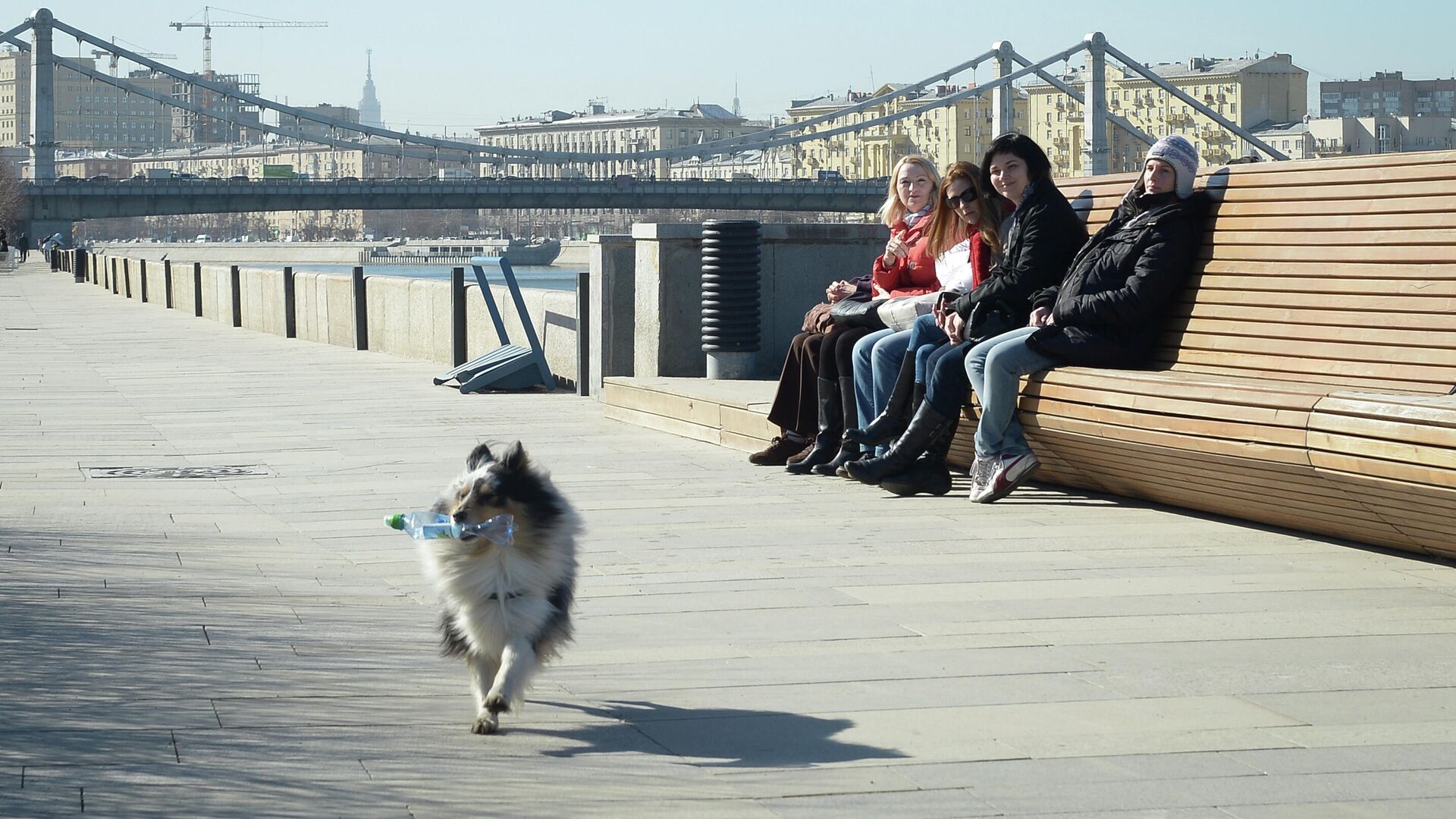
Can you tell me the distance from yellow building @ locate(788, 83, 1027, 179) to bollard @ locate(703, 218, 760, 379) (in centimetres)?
8884

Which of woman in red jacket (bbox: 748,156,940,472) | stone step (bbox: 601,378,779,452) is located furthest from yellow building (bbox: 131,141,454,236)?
woman in red jacket (bbox: 748,156,940,472)

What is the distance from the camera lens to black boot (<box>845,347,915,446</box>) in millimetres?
6680

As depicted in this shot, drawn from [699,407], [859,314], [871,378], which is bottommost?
[699,407]

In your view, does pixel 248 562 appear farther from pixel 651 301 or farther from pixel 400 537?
pixel 651 301

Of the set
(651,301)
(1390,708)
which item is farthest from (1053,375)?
(651,301)

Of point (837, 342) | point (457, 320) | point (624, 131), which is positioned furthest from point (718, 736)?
point (624, 131)

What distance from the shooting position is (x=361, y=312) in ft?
55.8

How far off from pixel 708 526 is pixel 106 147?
164m

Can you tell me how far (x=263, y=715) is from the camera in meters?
3.53

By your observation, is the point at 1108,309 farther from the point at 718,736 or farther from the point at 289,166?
the point at 289,166

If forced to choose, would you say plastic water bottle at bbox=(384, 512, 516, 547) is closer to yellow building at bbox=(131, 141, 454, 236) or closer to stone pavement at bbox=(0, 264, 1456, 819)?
stone pavement at bbox=(0, 264, 1456, 819)

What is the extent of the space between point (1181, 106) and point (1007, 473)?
11350 centimetres

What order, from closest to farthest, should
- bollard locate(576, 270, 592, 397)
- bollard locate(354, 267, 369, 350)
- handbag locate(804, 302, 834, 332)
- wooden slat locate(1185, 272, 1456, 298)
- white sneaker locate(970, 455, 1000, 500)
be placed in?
wooden slat locate(1185, 272, 1456, 298) < white sneaker locate(970, 455, 1000, 500) < handbag locate(804, 302, 834, 332) < bollard locate(576, 270, 592, 397) < bollard locate(354, 267, 369, 350)

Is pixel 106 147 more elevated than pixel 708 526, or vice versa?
pixel 106 147
